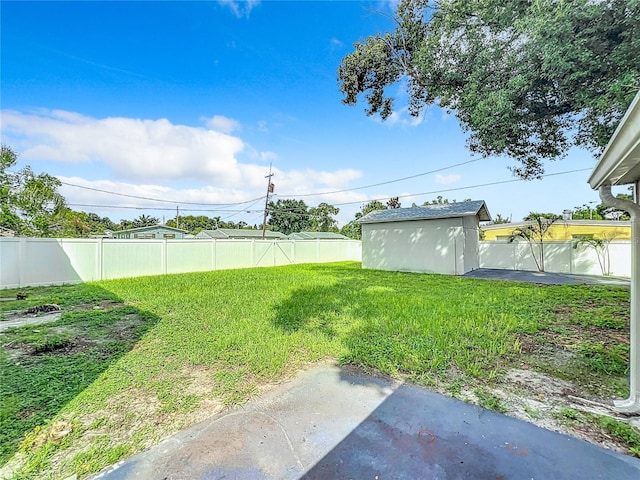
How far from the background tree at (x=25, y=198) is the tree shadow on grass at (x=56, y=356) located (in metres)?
7.25

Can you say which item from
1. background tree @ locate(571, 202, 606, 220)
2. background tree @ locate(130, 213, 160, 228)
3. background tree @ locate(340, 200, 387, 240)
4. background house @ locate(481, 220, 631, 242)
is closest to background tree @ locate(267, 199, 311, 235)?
background tree @ locate(340, 200, 387, 240)

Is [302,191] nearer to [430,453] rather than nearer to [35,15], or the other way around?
[35,15]

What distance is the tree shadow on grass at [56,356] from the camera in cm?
223

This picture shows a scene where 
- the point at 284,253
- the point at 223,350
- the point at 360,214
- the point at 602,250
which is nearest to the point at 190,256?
the point at 284,253

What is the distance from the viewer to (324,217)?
42.2 meters

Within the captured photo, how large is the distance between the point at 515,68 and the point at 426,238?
6749mm

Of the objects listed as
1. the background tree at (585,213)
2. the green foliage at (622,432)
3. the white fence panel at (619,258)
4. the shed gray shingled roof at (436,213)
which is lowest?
the green foliage at (622,432)

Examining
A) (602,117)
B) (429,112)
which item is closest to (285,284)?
(429,112)

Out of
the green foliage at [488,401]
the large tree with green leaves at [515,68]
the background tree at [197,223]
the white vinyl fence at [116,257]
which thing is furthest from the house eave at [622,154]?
the background tree at [197,223]

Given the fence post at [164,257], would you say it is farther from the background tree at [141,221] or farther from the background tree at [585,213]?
the background tree at [141,221]

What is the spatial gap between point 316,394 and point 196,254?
10.5 metres

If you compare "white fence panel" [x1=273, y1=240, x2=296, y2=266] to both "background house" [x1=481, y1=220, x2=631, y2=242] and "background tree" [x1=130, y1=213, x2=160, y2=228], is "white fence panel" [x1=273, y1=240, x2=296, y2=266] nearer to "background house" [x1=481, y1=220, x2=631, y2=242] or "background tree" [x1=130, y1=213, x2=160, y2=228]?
"background house" [x1=481, y1=220, x2=631, y2=242]

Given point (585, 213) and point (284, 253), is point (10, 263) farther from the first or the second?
point (585, 213)

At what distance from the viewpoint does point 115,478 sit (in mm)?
1600
